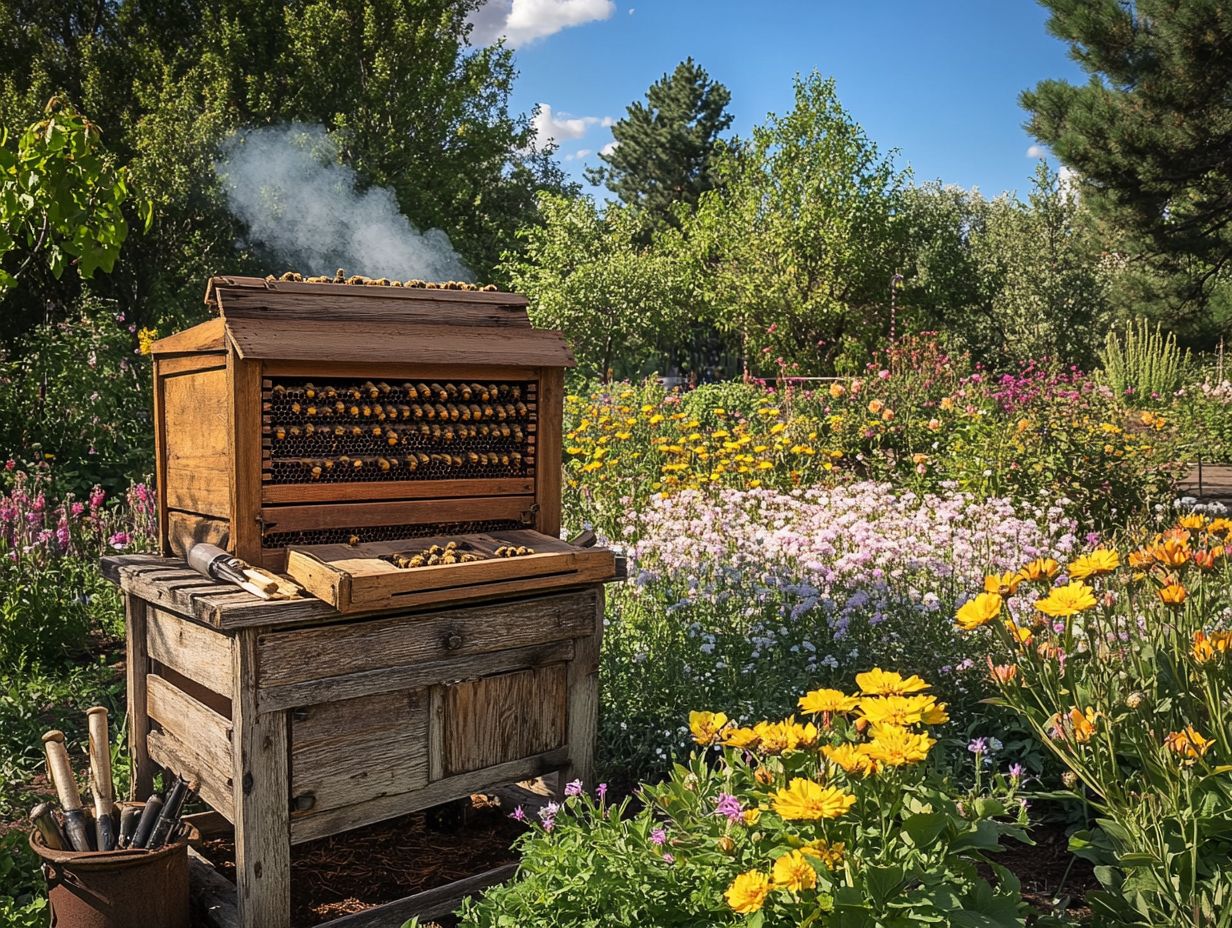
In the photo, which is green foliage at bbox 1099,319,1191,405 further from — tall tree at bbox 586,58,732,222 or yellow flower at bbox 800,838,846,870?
tall tree at bbox 586,58,732,222

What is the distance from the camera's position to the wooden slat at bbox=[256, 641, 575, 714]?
2.59 metres

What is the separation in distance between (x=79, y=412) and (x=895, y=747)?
23.4 ft

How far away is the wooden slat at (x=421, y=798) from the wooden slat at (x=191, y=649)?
16.0 inches

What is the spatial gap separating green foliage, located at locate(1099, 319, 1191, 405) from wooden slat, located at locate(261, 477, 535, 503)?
1276cm

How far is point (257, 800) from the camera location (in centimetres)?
257

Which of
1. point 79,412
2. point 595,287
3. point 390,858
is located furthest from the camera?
point 595,287

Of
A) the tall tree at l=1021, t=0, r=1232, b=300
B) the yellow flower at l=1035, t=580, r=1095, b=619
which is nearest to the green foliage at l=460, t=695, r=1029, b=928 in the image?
the yellow flower at l=1035, t=580, r=1095, b=619

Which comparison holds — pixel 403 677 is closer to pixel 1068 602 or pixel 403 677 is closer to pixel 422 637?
pixel 422 637

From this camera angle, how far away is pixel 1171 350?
15492 millimetres

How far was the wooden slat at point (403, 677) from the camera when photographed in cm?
259

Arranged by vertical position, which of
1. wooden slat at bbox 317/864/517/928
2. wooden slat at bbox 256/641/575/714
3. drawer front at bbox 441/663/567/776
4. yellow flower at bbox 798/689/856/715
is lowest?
wooden slat at bbox 317/864/517/928

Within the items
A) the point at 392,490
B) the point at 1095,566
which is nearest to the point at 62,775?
the point at 392,490

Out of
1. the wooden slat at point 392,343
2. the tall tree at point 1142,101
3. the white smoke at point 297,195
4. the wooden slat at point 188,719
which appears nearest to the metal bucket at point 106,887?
the wooden slat at point 188,719

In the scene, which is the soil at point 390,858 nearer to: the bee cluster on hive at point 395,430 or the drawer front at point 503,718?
the drawer front at point 503,718
